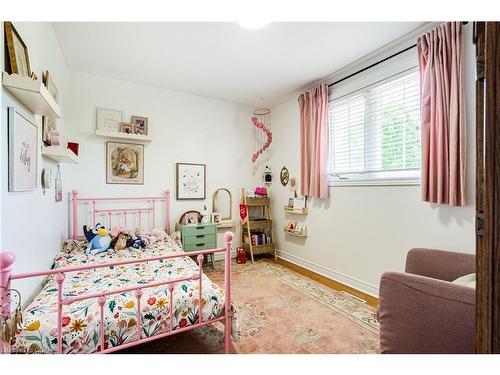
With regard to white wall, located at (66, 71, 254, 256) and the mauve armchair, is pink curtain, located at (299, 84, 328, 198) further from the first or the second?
the mauve armchair

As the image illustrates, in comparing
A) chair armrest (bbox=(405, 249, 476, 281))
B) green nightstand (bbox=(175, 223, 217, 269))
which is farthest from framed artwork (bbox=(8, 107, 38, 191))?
chair armrest (bbox=(405, 249, 476, 281))


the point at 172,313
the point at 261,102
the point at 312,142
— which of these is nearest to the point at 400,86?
the point at 312,142

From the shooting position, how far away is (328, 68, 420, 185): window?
7.22 ft

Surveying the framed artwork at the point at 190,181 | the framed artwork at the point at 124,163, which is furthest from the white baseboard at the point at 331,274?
the framed artwork at the point at 124,163

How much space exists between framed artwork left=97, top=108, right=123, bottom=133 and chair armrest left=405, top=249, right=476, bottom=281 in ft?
11.2

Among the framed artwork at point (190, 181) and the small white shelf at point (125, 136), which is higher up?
the small white shelf at point (125, 136)

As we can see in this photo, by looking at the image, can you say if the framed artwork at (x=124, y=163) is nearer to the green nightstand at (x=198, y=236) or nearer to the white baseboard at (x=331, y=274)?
the green nightstand at (x=198, y=236)

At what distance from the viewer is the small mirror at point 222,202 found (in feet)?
12.4

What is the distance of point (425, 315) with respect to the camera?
117 centimetres

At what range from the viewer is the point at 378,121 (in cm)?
248

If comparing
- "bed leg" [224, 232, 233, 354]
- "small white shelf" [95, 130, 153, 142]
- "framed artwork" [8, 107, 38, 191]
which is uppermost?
"small white shelf" [95, 130, 153, 142]

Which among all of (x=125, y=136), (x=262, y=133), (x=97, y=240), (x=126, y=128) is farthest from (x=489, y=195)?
(x=262, y=133)

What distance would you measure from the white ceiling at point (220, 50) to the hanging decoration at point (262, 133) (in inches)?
31.1

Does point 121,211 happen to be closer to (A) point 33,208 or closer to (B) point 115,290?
(A) point 33,208
